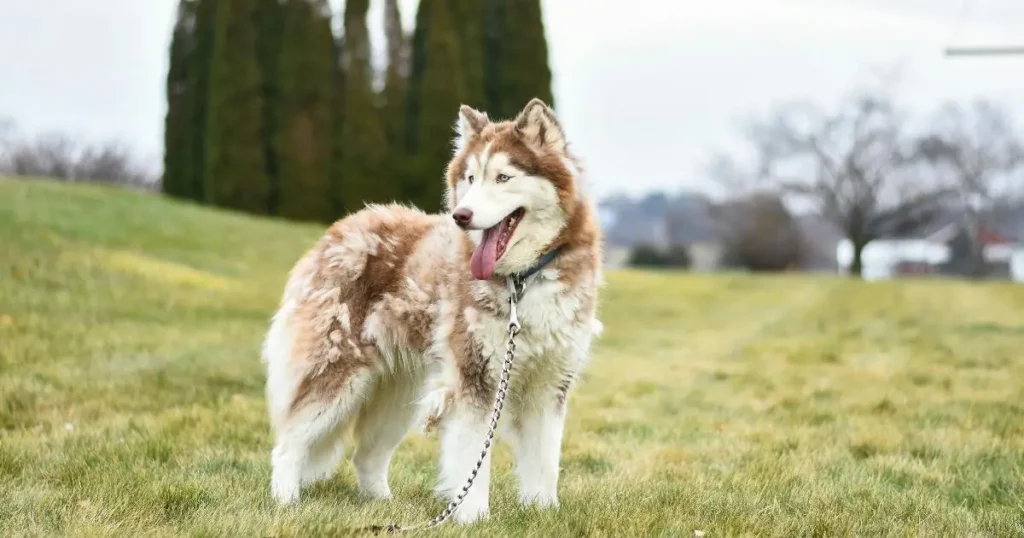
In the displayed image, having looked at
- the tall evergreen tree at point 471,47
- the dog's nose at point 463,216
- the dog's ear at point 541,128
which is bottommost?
the dog's nose at point 463,216

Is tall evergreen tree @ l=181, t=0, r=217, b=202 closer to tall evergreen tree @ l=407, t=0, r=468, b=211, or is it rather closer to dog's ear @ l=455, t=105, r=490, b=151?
tall evergreen tree @ l=407, t=0, r=468, b=211

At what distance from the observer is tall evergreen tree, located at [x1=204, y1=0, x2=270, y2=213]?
2842cm

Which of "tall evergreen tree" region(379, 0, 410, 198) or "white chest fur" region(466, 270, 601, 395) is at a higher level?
"tall evergreen tree" region(379, 0, 410, 198)

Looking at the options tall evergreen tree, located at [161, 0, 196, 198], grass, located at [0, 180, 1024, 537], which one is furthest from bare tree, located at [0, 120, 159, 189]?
grass, located at [0, 180, 1024, 537]

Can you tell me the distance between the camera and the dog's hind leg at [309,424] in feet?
13.7

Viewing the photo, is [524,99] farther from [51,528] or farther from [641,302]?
[51,528]

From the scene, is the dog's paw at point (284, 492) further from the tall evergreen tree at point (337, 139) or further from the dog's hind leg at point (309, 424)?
the tall evergreen tree at point (337, 139)

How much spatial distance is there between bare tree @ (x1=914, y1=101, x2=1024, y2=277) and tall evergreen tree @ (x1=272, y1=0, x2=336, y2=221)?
3314cm

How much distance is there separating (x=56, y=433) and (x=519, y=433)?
3.00 meters

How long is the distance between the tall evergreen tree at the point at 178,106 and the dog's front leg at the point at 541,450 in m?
31.5

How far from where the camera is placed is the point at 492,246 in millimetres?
3832

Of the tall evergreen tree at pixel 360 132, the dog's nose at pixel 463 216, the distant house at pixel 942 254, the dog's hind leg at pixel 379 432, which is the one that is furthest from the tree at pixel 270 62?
the distant house at pixel 942 254

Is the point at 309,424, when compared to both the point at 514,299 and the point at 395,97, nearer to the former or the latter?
the point at 514,299

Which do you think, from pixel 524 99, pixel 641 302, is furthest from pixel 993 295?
pixel 524 99
